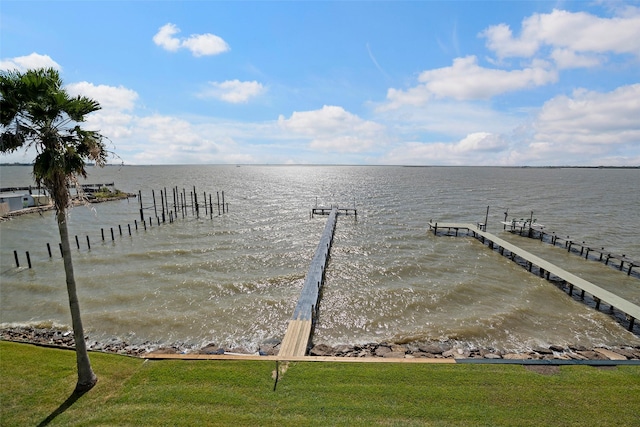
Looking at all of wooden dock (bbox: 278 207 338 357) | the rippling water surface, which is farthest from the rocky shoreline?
wooden dock (bbox: 278 207 338 357)

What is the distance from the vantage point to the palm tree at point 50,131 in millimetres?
6961

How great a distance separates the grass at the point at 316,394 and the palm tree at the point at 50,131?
461 cm

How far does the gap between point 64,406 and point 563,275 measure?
25.8 meters

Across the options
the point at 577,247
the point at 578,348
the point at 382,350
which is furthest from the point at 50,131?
the point at 577,247

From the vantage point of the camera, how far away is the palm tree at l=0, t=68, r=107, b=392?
6.96 metres

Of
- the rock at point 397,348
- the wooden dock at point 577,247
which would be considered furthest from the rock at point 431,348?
the wooden dock at point 577,247

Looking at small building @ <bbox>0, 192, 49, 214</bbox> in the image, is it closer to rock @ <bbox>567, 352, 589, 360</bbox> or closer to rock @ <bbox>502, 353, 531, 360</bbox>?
rock @ <bbox>502, 353, 531, 360</bbox>

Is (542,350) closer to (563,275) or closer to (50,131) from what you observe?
(563,275)

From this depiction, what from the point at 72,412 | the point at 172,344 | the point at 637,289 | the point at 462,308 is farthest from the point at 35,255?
the point at 637,289

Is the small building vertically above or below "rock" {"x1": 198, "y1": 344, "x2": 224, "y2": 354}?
above

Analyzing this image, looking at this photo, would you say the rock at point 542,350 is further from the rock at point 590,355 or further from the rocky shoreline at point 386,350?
the rock at point 590,355

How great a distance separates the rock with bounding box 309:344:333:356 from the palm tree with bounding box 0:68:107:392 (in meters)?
9.70

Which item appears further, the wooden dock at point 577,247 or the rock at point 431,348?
the wooden dock at point 577,247

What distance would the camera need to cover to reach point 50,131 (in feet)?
23.9
